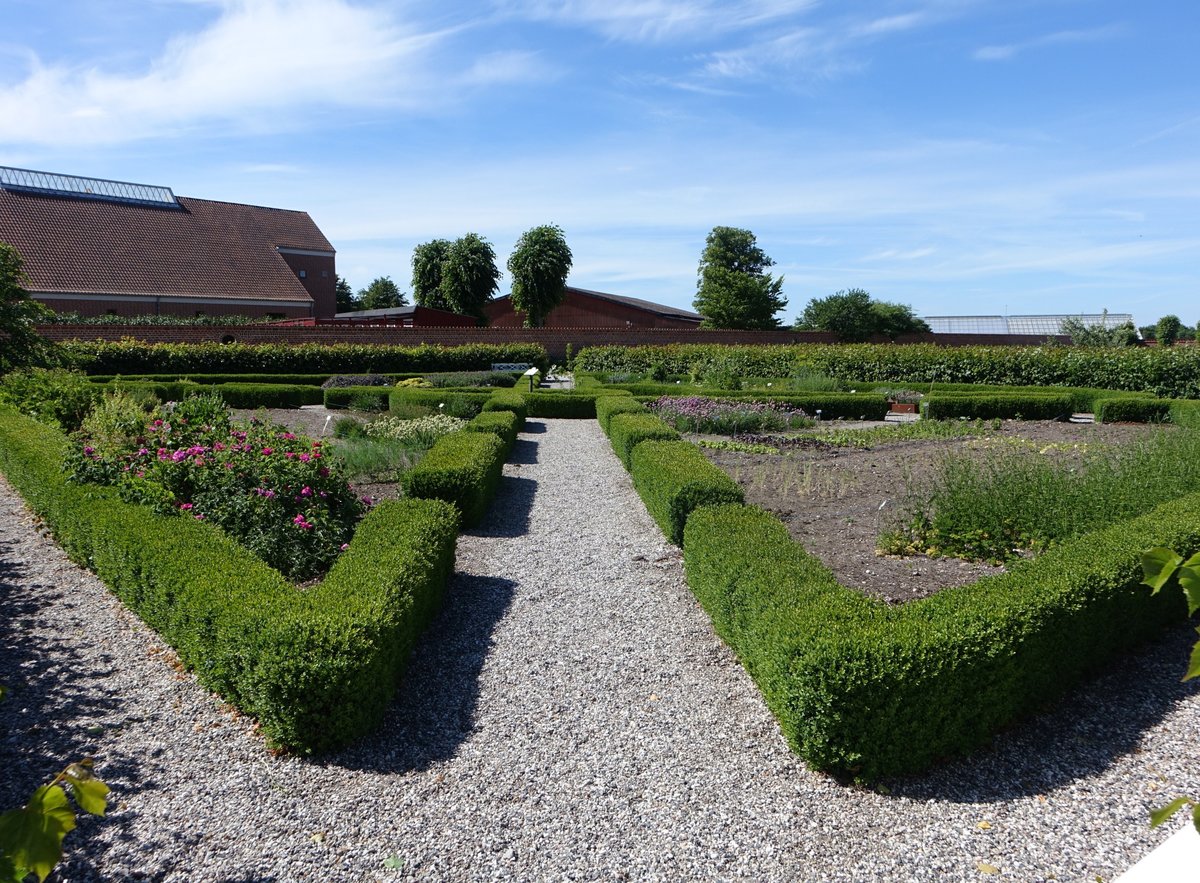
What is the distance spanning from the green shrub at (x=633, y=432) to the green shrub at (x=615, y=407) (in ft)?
3.30

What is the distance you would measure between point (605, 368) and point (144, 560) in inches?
943

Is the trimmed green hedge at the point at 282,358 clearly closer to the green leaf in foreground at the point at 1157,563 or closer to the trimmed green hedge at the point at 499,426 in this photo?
the trimmed green hedge at the point at 499,426

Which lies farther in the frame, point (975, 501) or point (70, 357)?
point (70, 357)

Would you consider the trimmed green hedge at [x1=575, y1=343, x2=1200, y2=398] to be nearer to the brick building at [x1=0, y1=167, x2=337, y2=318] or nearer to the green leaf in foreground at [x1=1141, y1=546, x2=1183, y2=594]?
the brick building at [x1=0, y1=167, x2=337, y2=318]

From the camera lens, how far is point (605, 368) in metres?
28.7

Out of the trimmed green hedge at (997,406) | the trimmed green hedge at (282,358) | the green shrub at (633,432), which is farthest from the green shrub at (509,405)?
the trimmed green hedge at (282,358)

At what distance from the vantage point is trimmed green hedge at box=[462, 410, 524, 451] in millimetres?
11038

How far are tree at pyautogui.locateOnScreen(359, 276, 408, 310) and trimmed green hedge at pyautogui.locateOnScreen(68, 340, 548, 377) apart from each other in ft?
120

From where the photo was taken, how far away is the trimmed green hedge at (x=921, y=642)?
3.71 meters

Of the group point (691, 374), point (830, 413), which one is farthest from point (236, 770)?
point (691, 374)

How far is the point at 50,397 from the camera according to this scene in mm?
12055

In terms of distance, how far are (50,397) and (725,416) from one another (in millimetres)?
10484

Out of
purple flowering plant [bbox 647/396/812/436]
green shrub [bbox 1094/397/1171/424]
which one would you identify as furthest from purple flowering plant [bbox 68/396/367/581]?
green shrub [bbox 1094/397/1171/424]

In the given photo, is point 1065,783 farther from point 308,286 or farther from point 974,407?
point 308,286
